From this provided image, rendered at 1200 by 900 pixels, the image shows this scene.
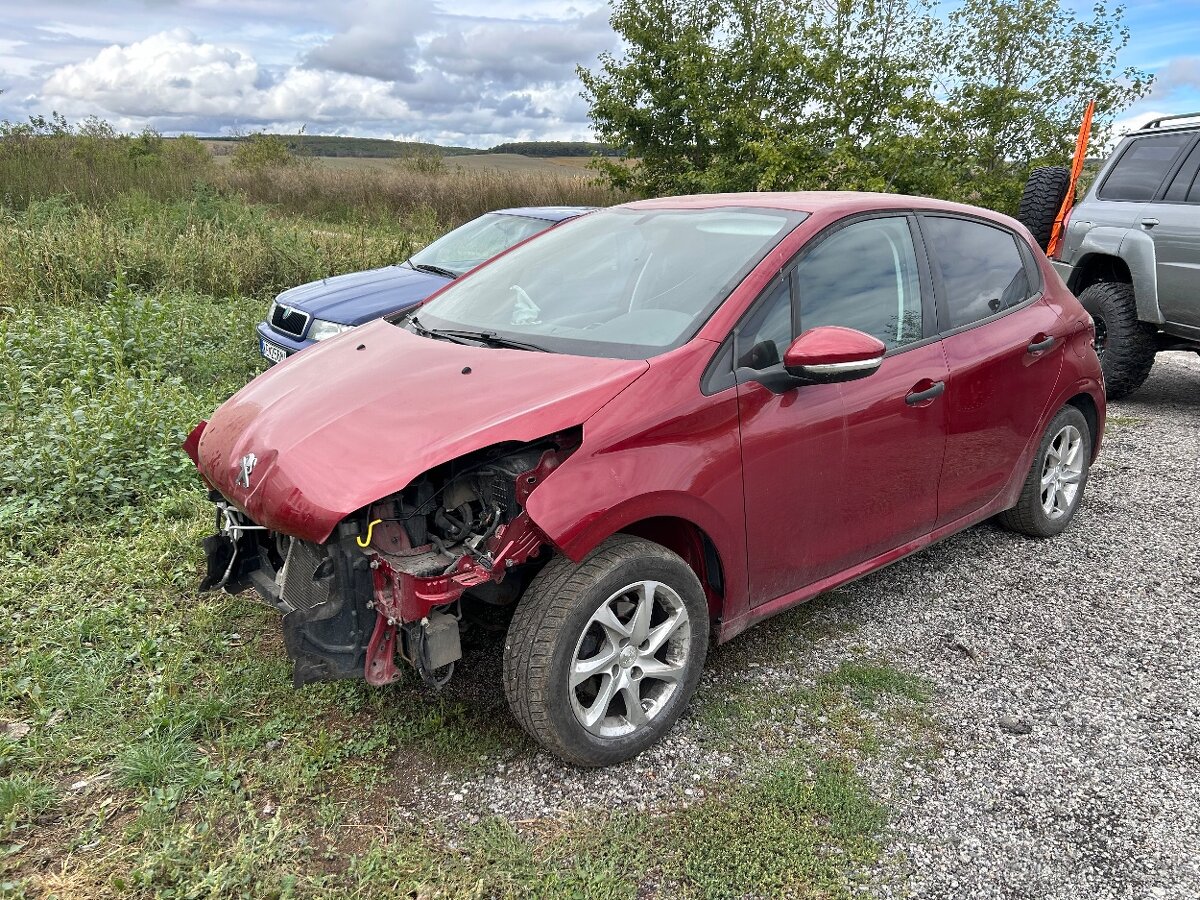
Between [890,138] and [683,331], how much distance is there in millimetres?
14287

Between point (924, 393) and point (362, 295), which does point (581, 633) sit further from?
point (362, 295)

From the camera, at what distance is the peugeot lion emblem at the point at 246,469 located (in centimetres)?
276

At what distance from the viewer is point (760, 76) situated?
17734mm

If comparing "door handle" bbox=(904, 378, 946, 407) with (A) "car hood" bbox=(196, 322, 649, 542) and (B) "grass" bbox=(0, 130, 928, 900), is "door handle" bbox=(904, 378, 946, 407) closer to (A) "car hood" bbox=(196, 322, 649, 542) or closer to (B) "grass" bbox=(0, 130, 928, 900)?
(B) "grass" bbox=(0, 130, 928, 900)

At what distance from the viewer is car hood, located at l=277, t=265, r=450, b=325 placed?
249 inches

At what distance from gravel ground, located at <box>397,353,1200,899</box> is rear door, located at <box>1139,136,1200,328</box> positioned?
237cm

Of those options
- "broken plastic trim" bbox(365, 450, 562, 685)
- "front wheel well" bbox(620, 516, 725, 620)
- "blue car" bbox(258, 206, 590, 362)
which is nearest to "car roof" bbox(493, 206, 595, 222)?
"blue car" bbox(258, 206, 590, 362)

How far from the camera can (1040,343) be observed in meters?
3.97

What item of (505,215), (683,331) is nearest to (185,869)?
(683,331)

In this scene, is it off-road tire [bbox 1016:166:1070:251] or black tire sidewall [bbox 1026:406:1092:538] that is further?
off-road tire [bbox 1016:166:1070:251]

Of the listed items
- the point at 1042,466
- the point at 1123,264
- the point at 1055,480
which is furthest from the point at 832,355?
the point at 1123,264

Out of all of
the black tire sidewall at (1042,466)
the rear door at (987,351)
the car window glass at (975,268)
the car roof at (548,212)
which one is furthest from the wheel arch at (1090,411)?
the car roof at (548,212)

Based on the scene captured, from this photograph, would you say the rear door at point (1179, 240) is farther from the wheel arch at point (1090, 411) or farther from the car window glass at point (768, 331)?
the car window glass at point (768, 331)

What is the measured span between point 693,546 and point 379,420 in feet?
3.60
